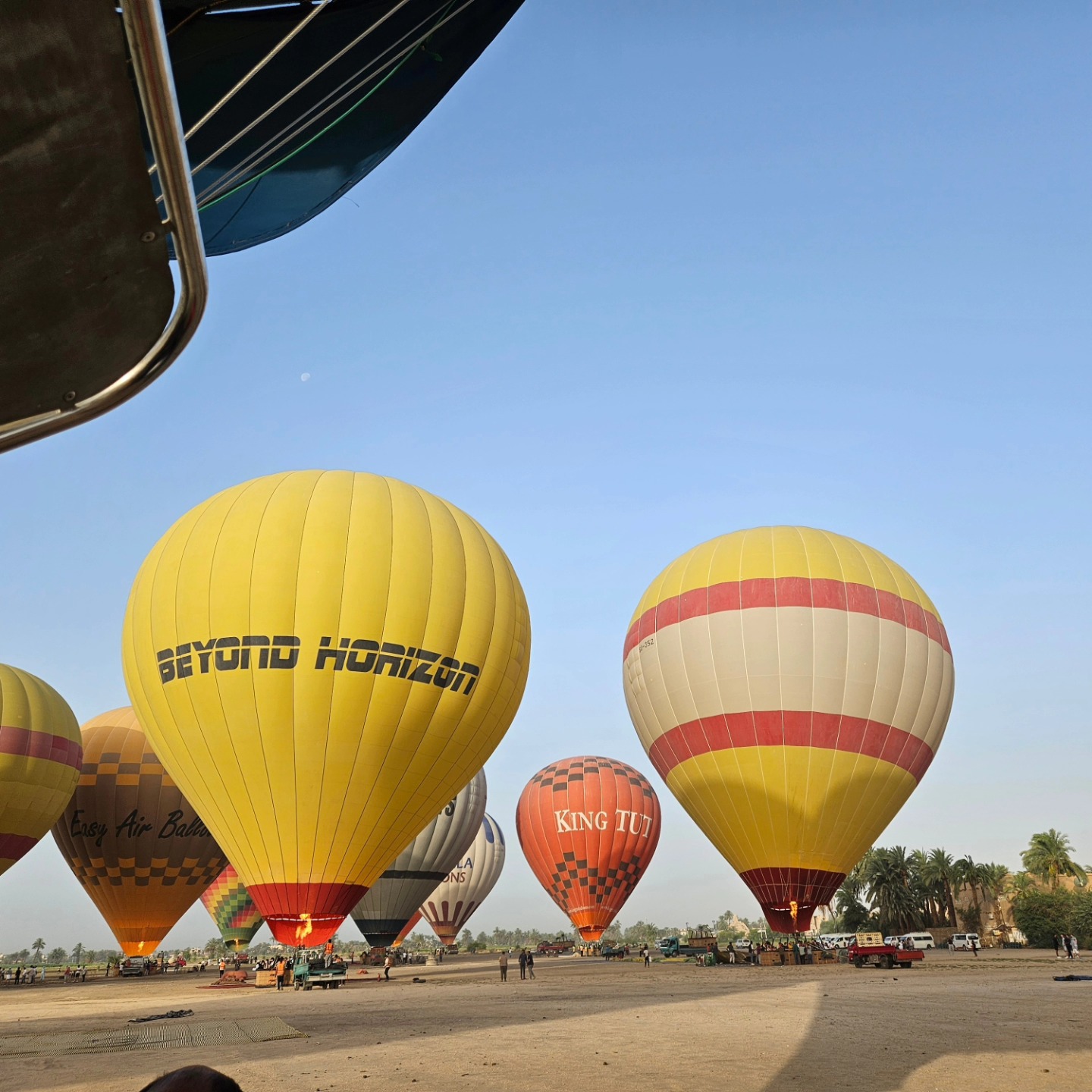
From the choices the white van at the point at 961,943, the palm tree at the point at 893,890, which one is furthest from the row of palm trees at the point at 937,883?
the white van at the point at 961,943

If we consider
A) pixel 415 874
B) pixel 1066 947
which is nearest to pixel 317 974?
pixel 415 874

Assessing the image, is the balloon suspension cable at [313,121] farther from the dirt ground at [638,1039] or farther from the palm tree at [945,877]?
the palm tree at [945,877]

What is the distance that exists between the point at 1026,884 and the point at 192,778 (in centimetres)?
6071

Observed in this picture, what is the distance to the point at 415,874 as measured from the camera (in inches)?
1602

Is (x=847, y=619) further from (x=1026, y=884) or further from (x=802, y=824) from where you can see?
(x=1026, y=884)

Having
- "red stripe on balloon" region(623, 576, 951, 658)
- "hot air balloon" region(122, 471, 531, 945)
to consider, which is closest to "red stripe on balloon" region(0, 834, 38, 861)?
"hot air balloon" region(122, 471, 531, 945)

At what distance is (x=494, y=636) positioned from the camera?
2248 centimetres

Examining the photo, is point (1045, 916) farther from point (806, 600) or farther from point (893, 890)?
point (806, 600)

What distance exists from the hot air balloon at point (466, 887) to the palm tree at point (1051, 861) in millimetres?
37715

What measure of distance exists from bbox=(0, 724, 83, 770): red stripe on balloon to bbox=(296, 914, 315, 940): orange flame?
15.8 meters

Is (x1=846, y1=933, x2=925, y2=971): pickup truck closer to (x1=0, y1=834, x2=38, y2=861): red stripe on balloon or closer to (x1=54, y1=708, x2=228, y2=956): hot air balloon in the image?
(x1=54, y1=708, x2=228, y2=956): hot air balloon

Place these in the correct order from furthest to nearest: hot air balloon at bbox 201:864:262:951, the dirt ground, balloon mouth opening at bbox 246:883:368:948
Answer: hot air balloon at bbox 201:864:262:951 < balloon mouth opening at bbox 246:883:368:948 < the dirt ground

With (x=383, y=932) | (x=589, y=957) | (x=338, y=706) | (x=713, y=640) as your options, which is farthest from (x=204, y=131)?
(x=589, y=957)

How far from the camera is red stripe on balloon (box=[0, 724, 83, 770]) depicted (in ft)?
103
